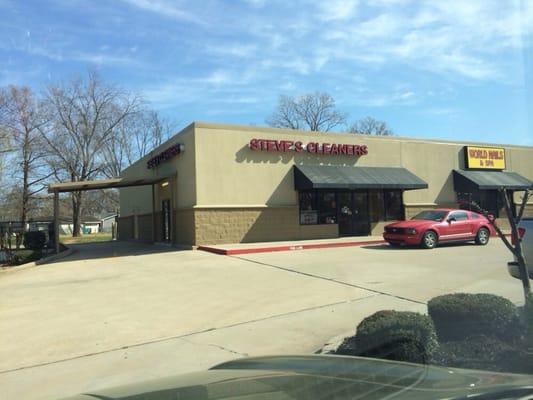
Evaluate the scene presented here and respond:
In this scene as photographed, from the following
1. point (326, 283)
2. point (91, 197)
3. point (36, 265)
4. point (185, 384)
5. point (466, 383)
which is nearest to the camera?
point (466, 383)

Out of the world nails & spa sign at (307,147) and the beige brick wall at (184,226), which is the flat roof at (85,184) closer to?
the beige brick wall at (184,226)

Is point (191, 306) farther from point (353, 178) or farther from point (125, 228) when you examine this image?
point (125, 228)

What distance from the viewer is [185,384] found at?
292 cm

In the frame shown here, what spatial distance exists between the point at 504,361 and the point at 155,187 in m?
24.8

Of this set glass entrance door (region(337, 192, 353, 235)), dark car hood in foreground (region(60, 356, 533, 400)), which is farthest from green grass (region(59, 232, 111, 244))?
dark car hood in foreground (region(60, 356, 533, 400))

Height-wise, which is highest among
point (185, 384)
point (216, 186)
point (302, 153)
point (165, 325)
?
point (302, 153)

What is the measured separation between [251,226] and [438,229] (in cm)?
743

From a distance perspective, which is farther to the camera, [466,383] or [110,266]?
[110,266]

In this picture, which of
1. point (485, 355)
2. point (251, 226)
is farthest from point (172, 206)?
point (485, 355)

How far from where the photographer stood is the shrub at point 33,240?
79.8ft

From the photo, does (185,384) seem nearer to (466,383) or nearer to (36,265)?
(466,383)

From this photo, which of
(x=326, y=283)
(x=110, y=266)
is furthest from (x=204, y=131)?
(x=326, y=283)

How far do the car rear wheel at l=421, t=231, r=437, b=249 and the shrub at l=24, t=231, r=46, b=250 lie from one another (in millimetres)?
16870

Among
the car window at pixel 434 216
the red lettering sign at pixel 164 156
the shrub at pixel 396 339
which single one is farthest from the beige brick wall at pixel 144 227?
the shrub at pixel 396 339
